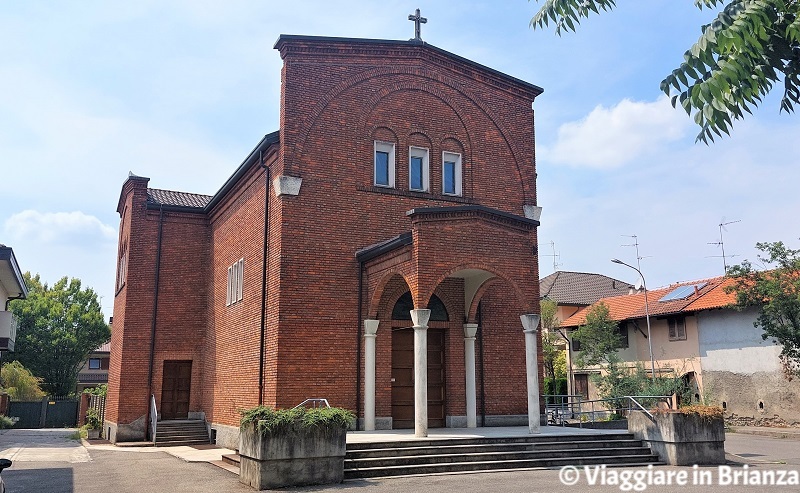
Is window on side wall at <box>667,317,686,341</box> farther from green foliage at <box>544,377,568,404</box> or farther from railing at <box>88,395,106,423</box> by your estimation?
railing at <box>88,395,106,423</box>

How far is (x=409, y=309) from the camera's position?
55.7ft

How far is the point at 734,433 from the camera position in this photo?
85.4 feet

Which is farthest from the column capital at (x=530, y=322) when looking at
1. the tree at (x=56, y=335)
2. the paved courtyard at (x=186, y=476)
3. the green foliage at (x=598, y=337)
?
the tree at (x=56, y=335)

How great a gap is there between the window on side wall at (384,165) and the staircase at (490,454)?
7184 mm

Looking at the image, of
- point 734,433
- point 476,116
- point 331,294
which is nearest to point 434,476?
point 331,294

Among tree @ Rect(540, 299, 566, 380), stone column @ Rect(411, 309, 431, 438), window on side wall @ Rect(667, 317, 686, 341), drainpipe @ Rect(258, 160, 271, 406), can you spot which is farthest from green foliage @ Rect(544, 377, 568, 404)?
stone column @ Rect(411, 309, 431, 438)

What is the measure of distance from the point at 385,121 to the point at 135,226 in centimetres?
1018

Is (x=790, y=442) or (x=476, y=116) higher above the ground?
(x=476, y=116)

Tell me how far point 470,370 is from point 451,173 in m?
5.50

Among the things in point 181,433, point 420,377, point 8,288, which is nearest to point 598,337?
point 181,433

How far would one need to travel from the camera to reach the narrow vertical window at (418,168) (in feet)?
59.0

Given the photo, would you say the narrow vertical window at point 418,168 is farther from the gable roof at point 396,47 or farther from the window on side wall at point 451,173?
the gable roof at point 396,47

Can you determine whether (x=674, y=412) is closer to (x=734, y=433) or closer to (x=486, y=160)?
(x=486, y=160)

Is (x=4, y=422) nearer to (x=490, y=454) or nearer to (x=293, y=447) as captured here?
(x=293, y=447)
